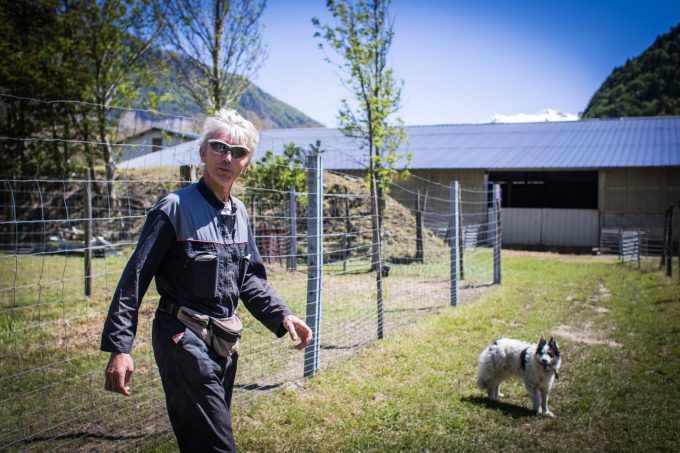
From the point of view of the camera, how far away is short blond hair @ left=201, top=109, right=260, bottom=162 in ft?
8.63

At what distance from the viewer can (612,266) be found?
51.0 feet

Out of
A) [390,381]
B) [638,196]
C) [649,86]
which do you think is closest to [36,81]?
[390,381]

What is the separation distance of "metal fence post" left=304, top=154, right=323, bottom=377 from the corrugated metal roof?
14526 millimetres

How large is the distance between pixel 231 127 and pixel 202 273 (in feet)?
2.41

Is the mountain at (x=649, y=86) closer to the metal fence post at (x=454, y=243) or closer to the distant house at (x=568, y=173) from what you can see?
the distant house at (x=568, y=173)

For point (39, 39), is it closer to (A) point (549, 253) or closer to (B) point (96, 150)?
(B) point (96, 150)

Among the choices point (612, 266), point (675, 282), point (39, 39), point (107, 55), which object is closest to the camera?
point (675, 282)

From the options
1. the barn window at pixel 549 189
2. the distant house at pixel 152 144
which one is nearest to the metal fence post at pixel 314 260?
the distant house at pixel 152 144

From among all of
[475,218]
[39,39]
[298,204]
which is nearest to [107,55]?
[39,39]

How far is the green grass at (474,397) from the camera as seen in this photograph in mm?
4039

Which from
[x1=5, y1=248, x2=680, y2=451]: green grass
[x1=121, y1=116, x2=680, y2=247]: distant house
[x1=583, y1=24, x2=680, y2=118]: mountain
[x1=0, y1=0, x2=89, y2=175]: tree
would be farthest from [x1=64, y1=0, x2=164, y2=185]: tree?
[x1=583, y1=24, x2=680, y2=118]: mountain

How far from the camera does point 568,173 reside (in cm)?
2252

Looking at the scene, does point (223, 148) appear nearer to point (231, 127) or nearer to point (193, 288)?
point (231, 127)

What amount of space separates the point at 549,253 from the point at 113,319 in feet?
64.2
